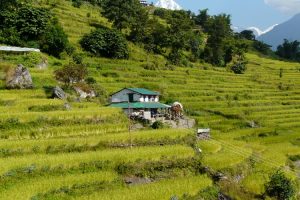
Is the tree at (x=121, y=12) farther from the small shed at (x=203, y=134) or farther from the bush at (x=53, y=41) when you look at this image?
the small shed at (x=203, y=134)

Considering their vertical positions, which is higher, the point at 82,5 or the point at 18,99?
the point at 82,5

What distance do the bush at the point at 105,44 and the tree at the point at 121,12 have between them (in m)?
9.92

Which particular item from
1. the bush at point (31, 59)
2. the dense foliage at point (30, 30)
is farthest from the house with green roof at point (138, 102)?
the dense foliage at point (30, 30)

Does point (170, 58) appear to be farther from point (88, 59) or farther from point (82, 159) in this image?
point (82, 159)

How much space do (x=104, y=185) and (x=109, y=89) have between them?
26.9 metres

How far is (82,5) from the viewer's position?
89.1 m

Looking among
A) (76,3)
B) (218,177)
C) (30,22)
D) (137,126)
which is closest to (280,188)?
(218,177)

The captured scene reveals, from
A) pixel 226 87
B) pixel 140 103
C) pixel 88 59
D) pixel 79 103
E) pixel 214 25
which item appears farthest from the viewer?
pixel 214 25

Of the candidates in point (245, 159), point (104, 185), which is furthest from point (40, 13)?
point (104, 185)

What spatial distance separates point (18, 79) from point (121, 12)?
1478 inches

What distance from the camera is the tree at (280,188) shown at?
26.8 metres

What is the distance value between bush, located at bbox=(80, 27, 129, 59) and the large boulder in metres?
24.0

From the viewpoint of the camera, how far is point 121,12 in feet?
238

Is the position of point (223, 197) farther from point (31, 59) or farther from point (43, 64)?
point (43, 64)
